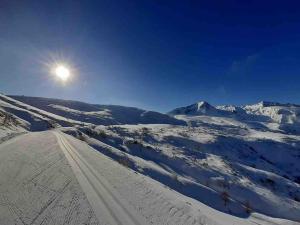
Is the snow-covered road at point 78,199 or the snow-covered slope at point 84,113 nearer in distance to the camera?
the snow-covered road at point 78,199

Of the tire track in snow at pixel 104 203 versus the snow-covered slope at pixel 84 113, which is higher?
the tire track in snow at pixel 104 203

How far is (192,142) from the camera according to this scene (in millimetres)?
57312

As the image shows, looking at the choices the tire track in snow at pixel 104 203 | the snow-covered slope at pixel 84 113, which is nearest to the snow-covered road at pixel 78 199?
the tire track in snow at pixel 104 203

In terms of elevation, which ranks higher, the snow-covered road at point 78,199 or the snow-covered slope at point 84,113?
the snow-covered road at point 78,199

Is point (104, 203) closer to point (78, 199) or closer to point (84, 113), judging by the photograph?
point (78, 199)

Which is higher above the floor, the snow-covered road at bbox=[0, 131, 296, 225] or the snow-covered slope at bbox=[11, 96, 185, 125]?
the snow-covered road at bbox=[0, 131, 296, 225]

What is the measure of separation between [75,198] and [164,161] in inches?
921

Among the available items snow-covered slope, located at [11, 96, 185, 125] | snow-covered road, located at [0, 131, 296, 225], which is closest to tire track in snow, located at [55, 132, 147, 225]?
snow-covered road, located at [0, 131, 296, 225]

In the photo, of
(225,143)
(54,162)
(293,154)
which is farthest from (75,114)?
(54,162)

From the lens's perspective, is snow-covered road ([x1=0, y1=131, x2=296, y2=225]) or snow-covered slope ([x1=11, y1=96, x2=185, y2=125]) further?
snow-covered slope ([x1=11, y1=96, x2=185, y2=125])

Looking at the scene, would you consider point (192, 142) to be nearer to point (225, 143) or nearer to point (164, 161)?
point (225, 143)

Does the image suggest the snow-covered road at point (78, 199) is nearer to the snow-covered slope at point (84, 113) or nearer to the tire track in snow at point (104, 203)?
the tire track in snow at point (104, 203)

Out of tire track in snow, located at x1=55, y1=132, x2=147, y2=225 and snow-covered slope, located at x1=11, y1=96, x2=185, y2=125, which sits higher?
tire track in snow, located at x1=55, y1=132, x2=147, y2=225

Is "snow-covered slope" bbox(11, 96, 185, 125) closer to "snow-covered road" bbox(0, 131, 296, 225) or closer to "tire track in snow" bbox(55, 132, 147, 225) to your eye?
"snow-covered road" bbox(0, 131, 296, 225)
